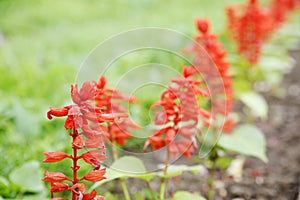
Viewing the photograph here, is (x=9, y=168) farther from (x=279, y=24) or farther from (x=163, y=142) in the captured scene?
(x=279, y=24)

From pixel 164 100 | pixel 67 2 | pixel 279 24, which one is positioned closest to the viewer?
pixel 164 100

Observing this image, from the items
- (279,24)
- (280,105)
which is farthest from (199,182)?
(279,24)

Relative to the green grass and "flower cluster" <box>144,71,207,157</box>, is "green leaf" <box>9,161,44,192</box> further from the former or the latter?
"flower cluster" <box>144,71,207,157</box>

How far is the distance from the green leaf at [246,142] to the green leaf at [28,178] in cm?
106

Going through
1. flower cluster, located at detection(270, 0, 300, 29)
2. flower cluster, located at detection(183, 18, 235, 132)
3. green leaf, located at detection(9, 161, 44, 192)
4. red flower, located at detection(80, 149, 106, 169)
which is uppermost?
flower cluster, located at detection(270, 0, 300, 29)

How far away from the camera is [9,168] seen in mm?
2867

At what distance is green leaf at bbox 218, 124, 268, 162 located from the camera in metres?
2.74

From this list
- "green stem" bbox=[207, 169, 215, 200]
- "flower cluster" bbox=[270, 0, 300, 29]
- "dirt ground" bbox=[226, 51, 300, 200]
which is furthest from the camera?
"flower cluster" bbox=[270, 0, 300, 29]

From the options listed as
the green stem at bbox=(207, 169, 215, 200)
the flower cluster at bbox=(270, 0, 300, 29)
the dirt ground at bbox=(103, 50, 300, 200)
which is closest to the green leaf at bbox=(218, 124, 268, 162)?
the green stem at bbox=(207, 169, 215, 200)

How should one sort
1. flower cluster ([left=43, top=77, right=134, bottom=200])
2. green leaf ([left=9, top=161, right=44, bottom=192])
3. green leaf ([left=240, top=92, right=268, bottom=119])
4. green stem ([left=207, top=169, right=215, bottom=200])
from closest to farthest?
1. flower cluster ([left=43, top=77, right=134, bottom=200])
2. green leaf ([left=9, top=161, right=44, bottom=192])
3. green stem ([left=207, top=169, right=215, bottom=200])
4. green leaf ([left=240, top=92, right=268, bottom=119])

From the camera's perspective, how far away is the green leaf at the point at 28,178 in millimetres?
2463

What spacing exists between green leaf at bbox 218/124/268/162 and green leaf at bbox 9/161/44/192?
1064 mm

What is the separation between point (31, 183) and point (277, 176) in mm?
1850

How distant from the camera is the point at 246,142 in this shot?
288cm
